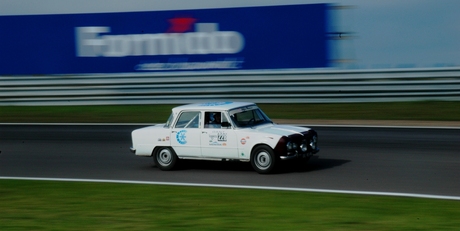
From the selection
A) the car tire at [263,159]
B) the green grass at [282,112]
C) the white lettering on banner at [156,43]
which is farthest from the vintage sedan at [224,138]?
the white lettering on banner at [156,43]

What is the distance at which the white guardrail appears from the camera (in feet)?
66.5

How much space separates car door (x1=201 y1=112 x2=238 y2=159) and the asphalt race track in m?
0.35

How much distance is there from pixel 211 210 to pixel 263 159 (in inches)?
117

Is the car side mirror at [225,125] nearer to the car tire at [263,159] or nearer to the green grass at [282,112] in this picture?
the car tire at [263,159]

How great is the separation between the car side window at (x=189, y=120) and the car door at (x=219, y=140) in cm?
20

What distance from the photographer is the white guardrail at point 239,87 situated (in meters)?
20.3

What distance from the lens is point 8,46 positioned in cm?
2423

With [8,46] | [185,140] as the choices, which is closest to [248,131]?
[185,140]

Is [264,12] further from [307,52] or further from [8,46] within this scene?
[8,46]

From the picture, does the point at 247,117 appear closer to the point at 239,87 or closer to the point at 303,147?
the point at 303,147

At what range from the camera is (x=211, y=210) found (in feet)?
27.3

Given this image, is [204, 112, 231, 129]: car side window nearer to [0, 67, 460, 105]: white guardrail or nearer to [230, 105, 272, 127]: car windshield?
[230, 105, 272, 127]: car windshield

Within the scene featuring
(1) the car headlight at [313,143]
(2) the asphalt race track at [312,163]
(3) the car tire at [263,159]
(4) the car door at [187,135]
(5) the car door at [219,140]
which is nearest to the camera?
(2) the asphalt race track at [312,163]

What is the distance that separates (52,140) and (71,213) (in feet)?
27.8
